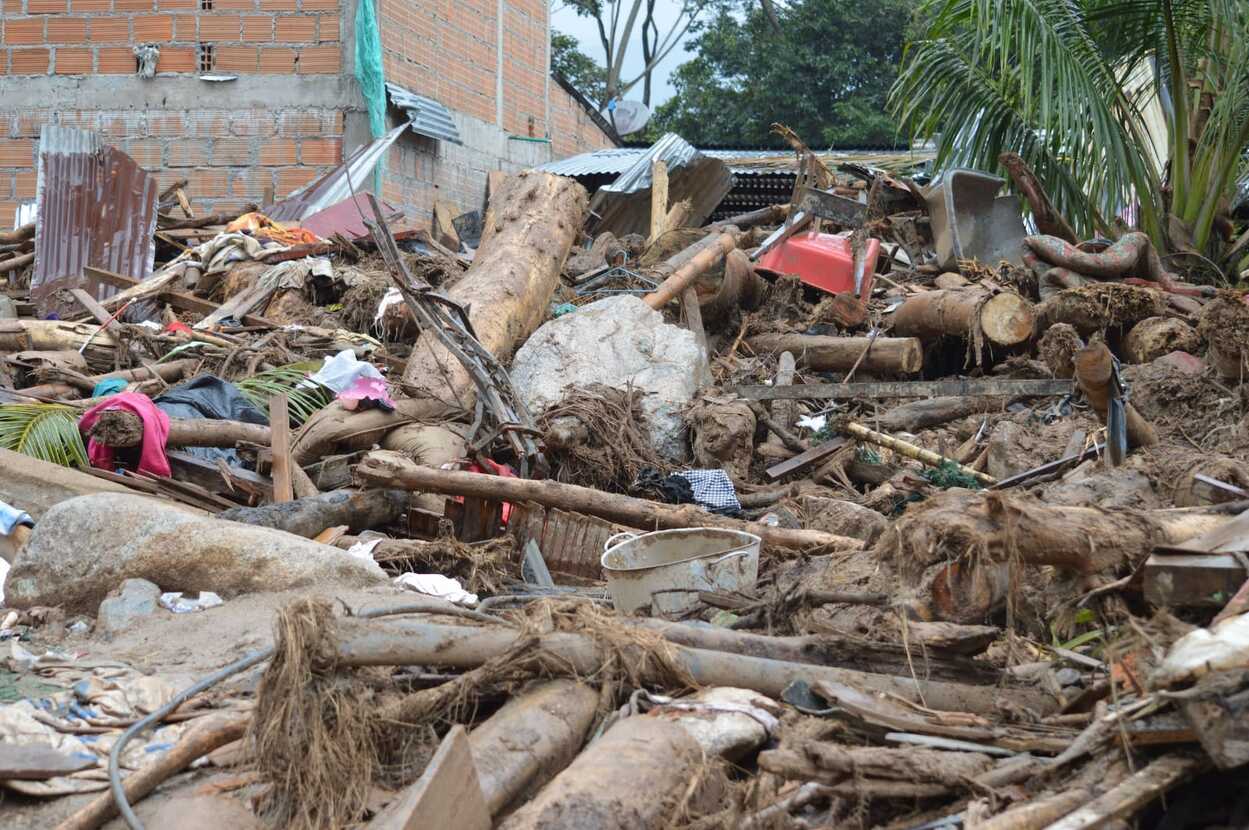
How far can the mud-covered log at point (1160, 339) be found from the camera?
8.44 m

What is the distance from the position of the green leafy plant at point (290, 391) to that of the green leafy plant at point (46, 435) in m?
1.11

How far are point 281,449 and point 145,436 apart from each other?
779 millimetres

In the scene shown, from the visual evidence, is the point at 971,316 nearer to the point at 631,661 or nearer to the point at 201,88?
the point at 631,661

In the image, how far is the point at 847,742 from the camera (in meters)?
3.41

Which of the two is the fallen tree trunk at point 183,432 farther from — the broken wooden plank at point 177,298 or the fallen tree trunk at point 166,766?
the fallen tree trunk at point 166,766

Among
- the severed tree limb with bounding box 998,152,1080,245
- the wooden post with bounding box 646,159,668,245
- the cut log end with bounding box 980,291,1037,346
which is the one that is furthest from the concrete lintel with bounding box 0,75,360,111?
the cut log end with bounding box 980,291,1037,346

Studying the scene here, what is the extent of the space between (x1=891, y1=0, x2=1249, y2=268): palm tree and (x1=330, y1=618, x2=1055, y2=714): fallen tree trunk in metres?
7.10

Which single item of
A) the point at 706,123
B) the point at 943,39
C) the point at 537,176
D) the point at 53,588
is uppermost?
the point at 706,123

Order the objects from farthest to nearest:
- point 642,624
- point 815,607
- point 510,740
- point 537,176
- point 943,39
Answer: point 943,39 < point 537,176 < point 815,607 < point 642,624 < point 510,740

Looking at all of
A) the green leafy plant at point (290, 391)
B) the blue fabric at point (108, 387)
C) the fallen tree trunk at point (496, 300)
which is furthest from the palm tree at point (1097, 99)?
the blue fabric at point (108, 387)

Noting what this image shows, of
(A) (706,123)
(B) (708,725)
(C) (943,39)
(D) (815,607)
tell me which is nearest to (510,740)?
(B) (708,725)

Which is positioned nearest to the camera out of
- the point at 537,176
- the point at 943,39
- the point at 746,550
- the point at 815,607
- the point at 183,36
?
the point at 815,607

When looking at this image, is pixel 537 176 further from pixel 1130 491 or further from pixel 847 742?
pixel 847 742

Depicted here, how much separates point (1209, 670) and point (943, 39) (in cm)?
920
